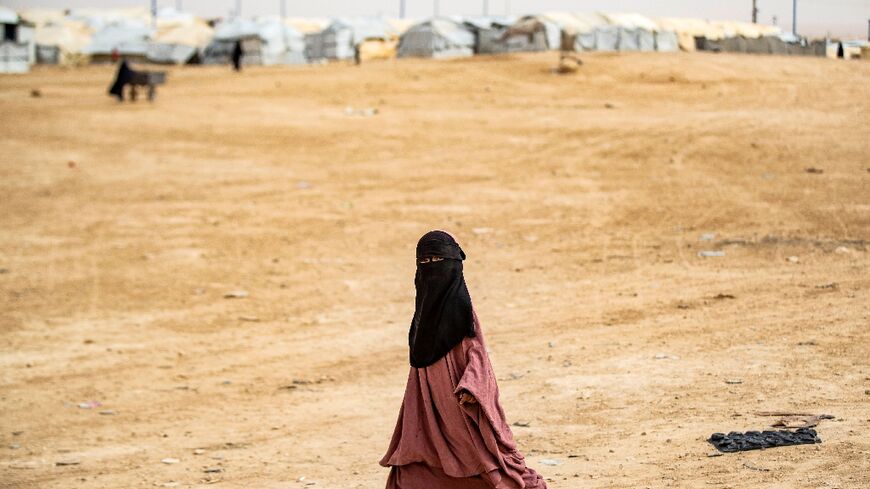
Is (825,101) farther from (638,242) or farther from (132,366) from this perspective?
(132,366)

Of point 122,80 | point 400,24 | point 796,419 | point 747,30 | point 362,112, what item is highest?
point 747,30

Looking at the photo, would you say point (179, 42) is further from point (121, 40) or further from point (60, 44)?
point (60, 44)

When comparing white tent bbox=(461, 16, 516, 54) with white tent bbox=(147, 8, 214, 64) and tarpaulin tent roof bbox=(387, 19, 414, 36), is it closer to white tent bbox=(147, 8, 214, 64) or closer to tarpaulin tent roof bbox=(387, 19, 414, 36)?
tarpaulin tent roof bbox=(387, 19, 414, 36)

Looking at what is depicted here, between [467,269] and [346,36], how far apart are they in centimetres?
3019

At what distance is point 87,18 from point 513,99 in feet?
109

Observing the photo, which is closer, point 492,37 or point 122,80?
point 122,80

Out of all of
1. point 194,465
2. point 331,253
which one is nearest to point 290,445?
point 194,465

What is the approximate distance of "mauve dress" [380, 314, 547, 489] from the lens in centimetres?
472

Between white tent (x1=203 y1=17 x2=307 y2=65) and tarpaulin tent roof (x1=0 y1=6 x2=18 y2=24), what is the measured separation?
22.9 feet

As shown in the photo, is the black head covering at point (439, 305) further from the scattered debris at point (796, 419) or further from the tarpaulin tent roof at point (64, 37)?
the tarpaulin tent roof at point (64, 37)

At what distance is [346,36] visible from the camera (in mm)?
41875

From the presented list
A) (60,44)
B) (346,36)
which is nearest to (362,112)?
(346,36)

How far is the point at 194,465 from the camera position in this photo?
300 inches

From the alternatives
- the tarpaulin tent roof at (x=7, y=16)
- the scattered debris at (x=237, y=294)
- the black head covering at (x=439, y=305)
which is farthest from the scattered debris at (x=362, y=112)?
the tarpaulin tent roof at (x=7, y=16)
